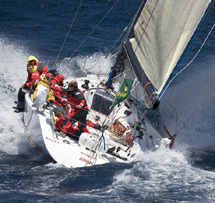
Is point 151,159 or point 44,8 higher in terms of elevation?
point 44,8

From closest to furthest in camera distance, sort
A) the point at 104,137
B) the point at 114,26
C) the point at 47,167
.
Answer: the point at 47,167 < the point at 104,137 < the point at 114,26

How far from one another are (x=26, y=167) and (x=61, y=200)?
4.97 ft

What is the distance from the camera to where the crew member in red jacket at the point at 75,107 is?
6.02 metres

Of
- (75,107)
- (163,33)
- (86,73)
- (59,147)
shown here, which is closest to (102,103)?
(75,107)

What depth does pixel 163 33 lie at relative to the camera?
20.4ft

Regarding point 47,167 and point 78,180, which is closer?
point 78,180

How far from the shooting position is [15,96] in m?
9.02

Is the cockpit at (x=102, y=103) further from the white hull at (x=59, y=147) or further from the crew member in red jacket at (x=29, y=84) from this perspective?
the crew member in red jacket at (x=29, y=84)

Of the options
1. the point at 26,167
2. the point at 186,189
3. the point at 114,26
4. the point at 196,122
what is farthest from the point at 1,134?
the point at 114,26

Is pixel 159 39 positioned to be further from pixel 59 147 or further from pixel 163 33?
pixel 59 147

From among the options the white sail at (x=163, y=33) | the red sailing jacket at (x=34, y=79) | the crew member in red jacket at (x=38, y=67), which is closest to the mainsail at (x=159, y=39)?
Answer: the white sail at (x=163, y=33)

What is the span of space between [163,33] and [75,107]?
2.34m

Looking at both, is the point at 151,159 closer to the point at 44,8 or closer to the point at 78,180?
the point at 78,180

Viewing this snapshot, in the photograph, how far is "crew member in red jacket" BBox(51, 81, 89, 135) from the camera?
6020mm
